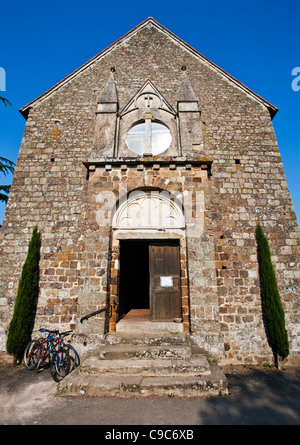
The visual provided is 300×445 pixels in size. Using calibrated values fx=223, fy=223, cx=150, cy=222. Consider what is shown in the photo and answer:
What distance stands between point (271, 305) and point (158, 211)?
403cm

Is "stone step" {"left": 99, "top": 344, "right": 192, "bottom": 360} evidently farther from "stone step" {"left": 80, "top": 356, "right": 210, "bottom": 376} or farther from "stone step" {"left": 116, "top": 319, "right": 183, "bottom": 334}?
"stone step" {"left": 116, "top": 319, "right": 183, "bottom": 334}

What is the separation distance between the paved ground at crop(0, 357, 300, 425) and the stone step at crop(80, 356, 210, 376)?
510mm

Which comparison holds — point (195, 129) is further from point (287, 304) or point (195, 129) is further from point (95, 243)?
point (287, 304)

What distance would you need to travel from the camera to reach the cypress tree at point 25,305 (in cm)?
592

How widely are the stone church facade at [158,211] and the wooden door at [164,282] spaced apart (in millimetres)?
28

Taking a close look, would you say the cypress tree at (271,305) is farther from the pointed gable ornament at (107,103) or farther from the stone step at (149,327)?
the pointed gable ornament at (107,103)

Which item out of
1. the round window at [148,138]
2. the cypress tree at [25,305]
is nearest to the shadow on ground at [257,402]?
the cypress tree at [25,305]

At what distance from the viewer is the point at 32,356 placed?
5.68 meters

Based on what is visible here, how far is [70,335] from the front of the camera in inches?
248

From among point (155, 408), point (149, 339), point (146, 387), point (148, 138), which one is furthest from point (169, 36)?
point (155, 408)

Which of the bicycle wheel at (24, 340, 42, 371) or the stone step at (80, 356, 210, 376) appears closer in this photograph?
the stone step at (80, 356, 210, 376)

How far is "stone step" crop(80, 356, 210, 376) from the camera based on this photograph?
171 inches

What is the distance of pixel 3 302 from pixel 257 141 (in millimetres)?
9753

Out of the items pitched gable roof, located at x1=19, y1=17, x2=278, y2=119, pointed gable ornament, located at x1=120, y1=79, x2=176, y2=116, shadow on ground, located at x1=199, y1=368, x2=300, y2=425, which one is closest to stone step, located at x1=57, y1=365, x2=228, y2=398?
shadow on ground, located at x1=199, y1=368, x2=300, y2=425
